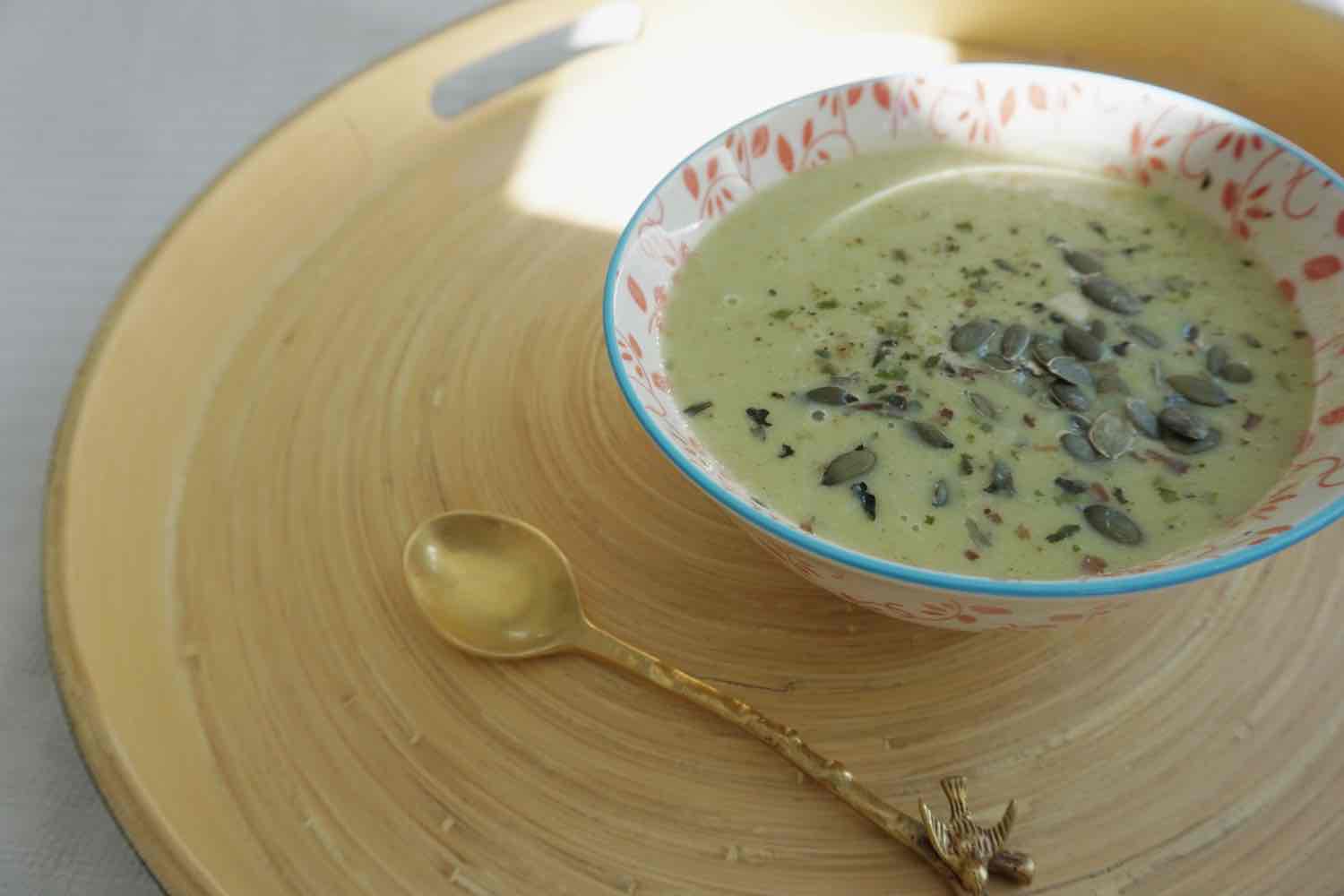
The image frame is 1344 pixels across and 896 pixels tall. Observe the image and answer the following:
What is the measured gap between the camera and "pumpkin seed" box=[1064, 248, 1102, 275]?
4.55ft

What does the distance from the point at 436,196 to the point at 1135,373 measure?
1.01 metres

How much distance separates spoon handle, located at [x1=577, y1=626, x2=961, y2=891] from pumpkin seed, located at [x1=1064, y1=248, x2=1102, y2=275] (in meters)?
0.65

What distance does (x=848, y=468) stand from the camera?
3.81ft

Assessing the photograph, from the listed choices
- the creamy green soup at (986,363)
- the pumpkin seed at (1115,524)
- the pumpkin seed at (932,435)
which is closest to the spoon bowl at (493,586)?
the creamy green soup at (986,363)

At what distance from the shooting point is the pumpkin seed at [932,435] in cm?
119

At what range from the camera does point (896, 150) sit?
157 cm

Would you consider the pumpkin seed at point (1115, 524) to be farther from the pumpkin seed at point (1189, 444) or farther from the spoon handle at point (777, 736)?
the spoon handle at point (777, 736)

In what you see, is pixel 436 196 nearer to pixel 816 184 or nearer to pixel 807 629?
pixel 816 184

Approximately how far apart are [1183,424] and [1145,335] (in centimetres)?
16

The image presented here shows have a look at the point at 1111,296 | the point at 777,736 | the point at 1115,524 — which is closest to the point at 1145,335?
the point at 1111,296

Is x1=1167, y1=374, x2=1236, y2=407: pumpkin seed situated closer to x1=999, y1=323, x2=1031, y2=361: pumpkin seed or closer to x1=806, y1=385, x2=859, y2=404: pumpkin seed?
x1=999, y1=323, x2=1031, y2=361: pumpkin seed

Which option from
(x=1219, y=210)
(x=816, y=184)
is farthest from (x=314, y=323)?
(x=1219, y=210)

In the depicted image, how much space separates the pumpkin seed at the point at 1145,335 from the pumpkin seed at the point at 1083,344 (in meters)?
0.05

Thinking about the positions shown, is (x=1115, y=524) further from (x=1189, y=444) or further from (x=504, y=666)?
(x=504, y=666)
